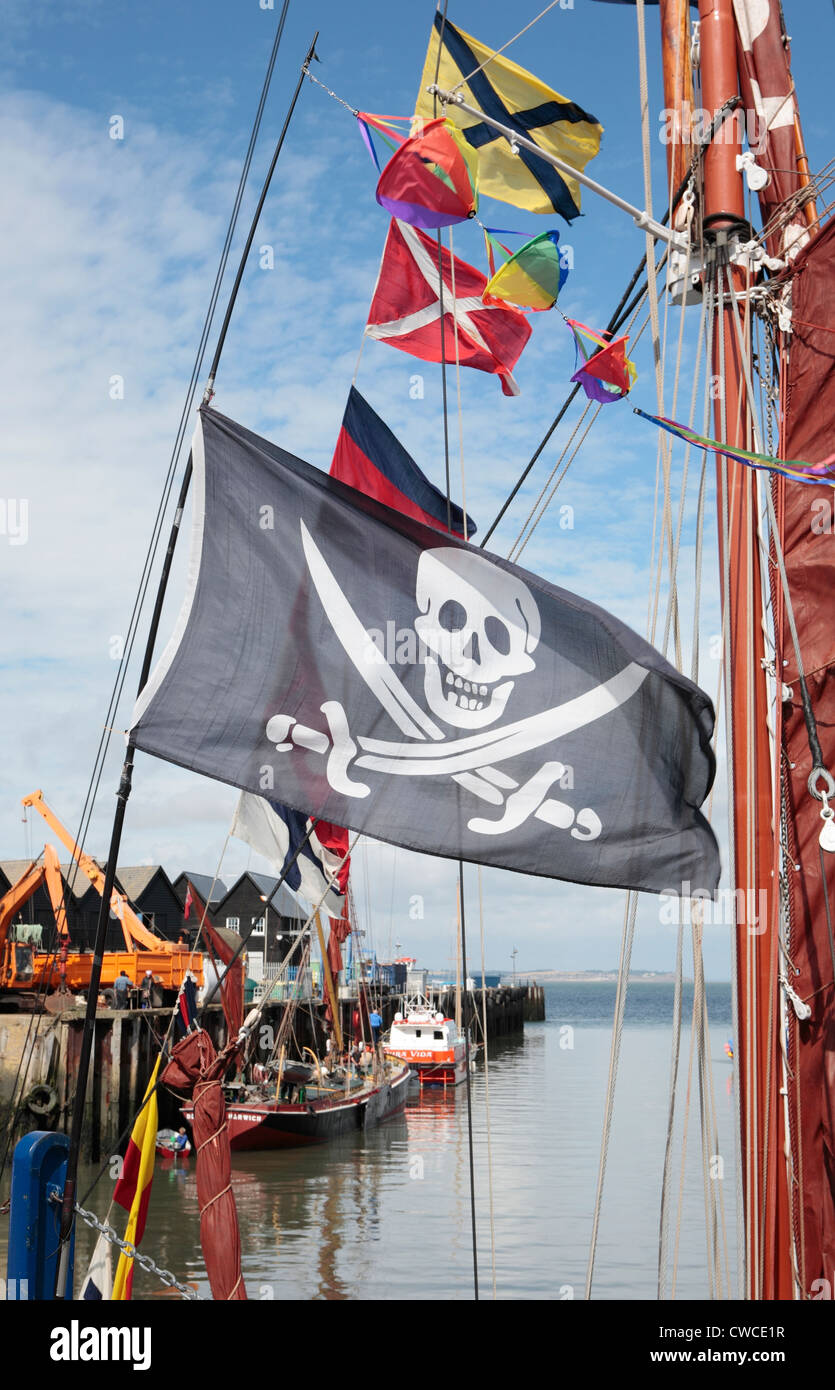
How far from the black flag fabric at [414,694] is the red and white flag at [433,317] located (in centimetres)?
511

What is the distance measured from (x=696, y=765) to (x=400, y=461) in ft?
15.3

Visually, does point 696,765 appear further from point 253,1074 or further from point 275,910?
point 275,910

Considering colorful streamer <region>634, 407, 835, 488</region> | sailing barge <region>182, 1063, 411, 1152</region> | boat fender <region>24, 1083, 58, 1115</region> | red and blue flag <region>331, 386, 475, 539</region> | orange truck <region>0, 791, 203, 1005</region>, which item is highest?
red and blue flag <region>331, 386, 475, 539</region>

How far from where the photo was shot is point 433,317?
9961mm

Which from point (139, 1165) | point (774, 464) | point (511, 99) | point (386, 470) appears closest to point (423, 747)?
point (774, 464)

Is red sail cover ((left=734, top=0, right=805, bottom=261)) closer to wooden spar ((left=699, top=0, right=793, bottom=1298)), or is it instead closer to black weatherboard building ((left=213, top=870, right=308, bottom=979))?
wooden spar ((left=699, top=0, right=793, bottom=1298))

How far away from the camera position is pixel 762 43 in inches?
253

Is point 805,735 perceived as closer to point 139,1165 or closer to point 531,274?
point 139,1165

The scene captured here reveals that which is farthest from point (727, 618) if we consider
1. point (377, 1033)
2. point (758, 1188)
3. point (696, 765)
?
point (377, 1033)

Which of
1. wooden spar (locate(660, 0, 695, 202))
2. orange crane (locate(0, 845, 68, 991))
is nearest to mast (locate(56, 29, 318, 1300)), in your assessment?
wooden spar (locate(660, 0, 695, 202))

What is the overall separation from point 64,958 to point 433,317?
27759 millimetres

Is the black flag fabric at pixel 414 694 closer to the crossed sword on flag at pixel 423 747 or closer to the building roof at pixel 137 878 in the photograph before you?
the crossed sword on flag at pixel 423 747

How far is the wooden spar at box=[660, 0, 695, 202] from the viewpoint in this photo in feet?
20.9

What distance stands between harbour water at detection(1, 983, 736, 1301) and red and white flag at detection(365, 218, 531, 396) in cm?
671
